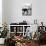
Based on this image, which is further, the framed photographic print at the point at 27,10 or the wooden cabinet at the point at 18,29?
the framed photographic print at the point at 27,10

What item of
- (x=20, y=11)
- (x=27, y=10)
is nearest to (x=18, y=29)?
(x=20, y=11)

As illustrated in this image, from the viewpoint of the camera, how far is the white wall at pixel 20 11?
5.46 metres

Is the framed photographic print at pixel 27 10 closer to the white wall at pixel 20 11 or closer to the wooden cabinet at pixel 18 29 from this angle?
the white wall at pixel 20 11

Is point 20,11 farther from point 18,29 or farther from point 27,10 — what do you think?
point 18,29

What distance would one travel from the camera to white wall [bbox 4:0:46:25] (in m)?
5.46

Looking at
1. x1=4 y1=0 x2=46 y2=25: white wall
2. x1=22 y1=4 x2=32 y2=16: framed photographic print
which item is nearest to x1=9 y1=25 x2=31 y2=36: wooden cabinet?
x1=4 y1=0 x2=46 y2=25: white wall

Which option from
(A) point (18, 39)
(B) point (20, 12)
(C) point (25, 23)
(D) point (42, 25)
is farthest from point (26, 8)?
(A) point (18, 39)

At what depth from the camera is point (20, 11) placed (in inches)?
216

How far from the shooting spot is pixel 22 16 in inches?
216

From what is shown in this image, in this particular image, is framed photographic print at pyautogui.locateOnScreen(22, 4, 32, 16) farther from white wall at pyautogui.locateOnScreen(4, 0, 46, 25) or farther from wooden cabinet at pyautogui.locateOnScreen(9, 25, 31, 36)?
wooden cabinet at pyautogui.locateOnScreen(9, 25, 31, 36)

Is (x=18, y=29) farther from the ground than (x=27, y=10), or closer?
closer

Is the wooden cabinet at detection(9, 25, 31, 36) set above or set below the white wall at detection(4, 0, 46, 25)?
below

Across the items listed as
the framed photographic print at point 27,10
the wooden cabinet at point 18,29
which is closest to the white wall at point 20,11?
the framed photographic print at point 27,10

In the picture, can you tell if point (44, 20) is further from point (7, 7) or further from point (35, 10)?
point (7, 7)
